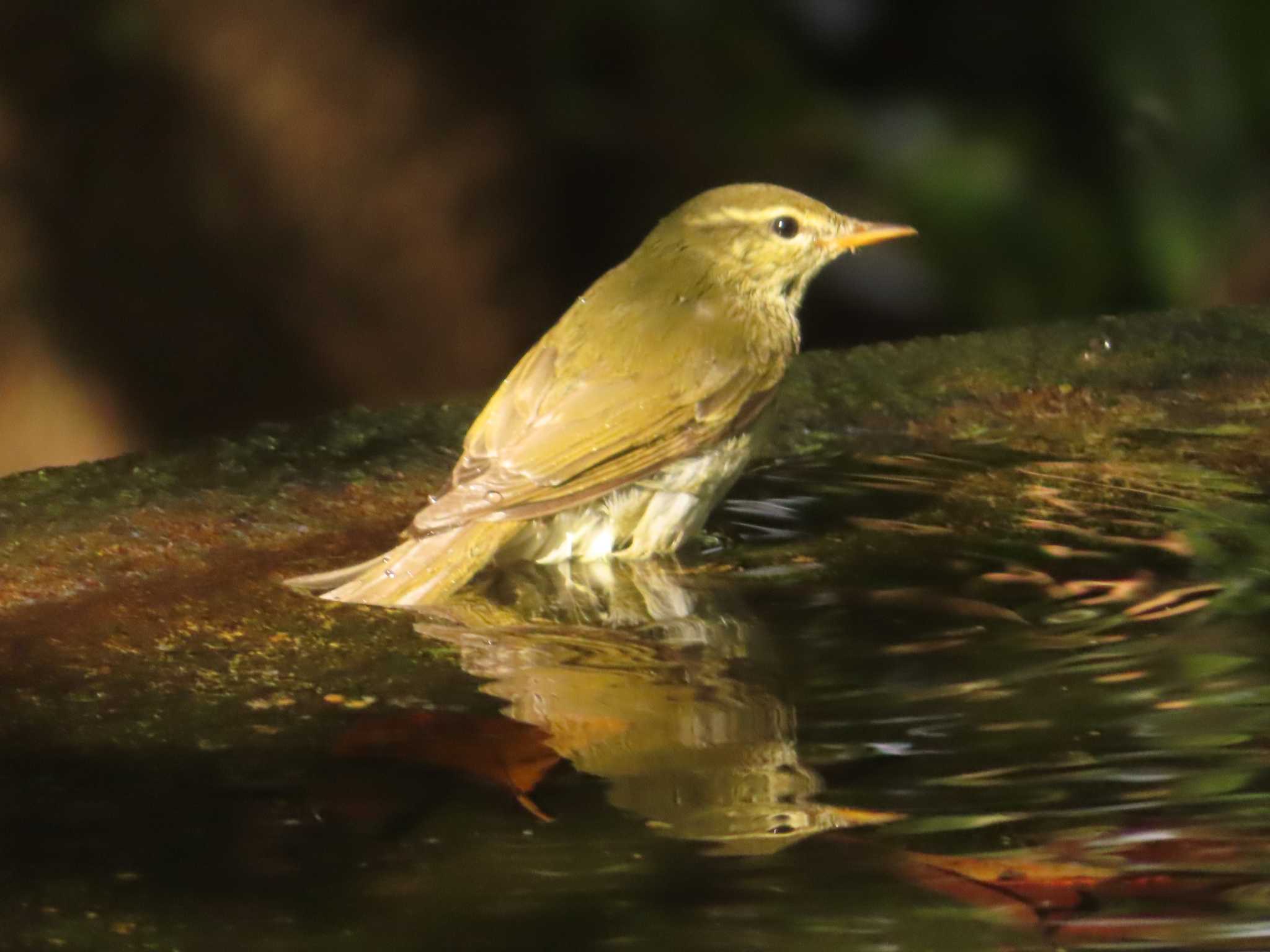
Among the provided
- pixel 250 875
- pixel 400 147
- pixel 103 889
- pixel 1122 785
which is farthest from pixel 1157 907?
pixel 400 147

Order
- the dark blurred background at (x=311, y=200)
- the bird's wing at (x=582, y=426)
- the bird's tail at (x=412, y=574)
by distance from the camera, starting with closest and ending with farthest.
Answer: the bird's tail at (x=412, y=574)
the bird's wing at (x=582, y=426)
the dark blurred background at (x=311, y=200)

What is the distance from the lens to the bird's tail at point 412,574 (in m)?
2.48

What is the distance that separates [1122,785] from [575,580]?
1.16 m

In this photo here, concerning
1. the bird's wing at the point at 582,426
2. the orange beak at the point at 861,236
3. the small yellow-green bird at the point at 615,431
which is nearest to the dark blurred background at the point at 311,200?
the orange beak at the point at 861,236

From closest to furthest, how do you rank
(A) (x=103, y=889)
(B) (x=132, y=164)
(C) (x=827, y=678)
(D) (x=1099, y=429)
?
(A) (x=103, y=889) < (C) (x=827, y=678) < (D) (x=1099, y=429) < (B) (x=132, y=164)

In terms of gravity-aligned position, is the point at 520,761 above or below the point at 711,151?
below

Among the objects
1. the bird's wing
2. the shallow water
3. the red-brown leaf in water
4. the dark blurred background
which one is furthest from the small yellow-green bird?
the dark blurred background

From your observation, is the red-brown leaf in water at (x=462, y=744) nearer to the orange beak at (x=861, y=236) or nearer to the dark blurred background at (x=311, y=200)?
the orange beak at (x=861, y=236)

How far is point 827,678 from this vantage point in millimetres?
2051

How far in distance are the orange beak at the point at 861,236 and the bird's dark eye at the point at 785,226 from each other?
6cm

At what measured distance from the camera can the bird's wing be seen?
2.67 m

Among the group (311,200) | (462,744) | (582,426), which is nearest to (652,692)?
(462,744)

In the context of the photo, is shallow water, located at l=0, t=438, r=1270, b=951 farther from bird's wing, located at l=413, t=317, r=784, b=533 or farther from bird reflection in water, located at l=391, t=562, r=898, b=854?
bird's wing, located at l=413, t=317, r=784, b=533

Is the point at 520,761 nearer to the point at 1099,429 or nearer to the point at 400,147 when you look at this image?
the point at 1099,429
